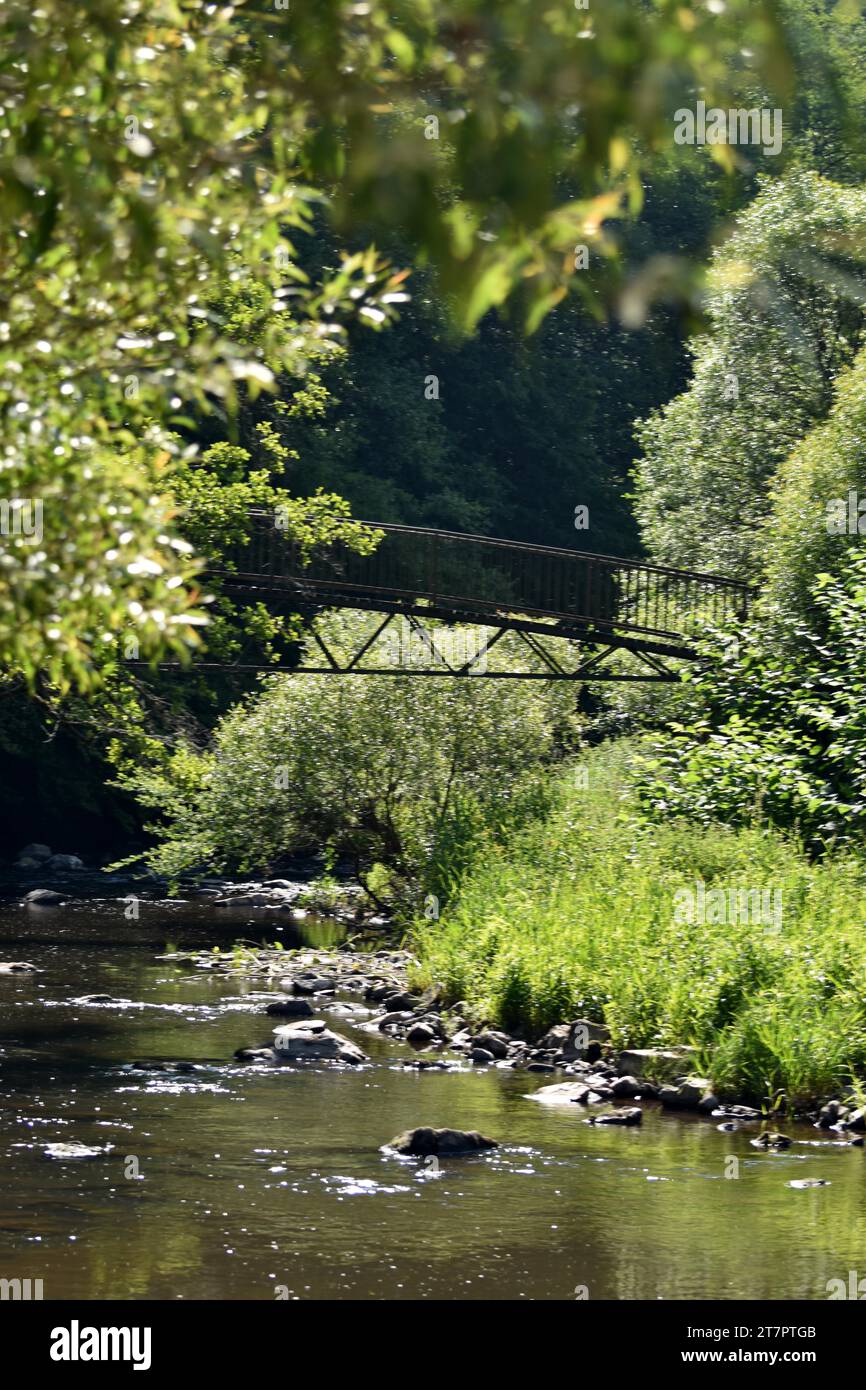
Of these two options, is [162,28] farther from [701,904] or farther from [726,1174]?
[701,904]

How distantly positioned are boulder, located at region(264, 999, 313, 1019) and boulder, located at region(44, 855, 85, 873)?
18.4m

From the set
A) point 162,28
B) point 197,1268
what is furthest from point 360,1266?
point 162,28

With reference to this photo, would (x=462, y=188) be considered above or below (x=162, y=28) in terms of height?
below

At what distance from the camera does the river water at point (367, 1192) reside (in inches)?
424

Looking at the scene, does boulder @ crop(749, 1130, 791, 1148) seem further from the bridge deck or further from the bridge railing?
the bridge railing

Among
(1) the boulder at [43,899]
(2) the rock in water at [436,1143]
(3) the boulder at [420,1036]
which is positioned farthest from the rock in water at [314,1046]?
(1) the boulder at [43,899]

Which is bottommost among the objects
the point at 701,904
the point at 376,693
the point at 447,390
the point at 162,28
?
the point at 701,904

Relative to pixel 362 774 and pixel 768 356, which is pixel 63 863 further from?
pixel 768 356

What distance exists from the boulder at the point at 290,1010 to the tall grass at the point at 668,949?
1526 millimetres

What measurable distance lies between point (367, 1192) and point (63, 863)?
27.2m

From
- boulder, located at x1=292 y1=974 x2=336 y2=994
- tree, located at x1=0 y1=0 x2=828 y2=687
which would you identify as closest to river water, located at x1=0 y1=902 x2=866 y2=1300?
boulder, located at x1=292 y1=974 x2=336 y2=994

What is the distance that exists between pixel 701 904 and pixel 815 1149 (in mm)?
4595

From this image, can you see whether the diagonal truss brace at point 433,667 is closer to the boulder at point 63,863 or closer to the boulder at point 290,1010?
the boulder at point 290,1010

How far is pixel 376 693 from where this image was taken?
86.6ft
